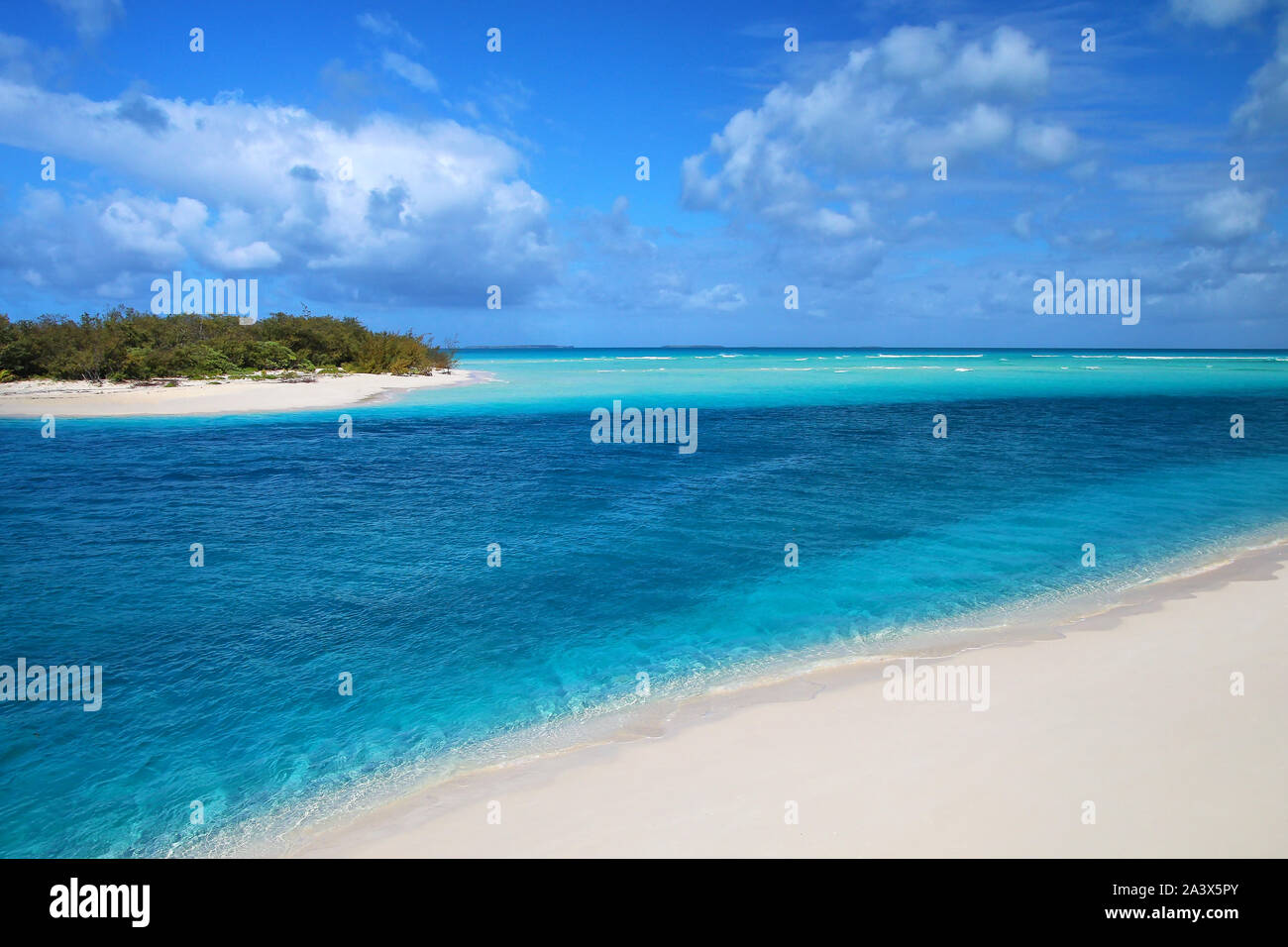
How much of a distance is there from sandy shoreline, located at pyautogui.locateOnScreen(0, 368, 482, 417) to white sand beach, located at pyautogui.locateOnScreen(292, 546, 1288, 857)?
33.7 metres

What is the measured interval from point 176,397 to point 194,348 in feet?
34.4

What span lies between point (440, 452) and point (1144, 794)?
21.8m

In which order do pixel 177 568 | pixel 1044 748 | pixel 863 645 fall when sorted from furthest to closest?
1. pixel 177 568
2. pixel 863 645
3. pixel 1044 748

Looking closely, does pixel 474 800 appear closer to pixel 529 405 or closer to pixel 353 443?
pixel 353 443

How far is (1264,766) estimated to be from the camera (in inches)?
226

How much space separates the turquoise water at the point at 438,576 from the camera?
6441 millimetres

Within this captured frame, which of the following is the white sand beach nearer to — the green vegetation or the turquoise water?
the turquoise water

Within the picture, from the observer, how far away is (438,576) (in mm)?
11414

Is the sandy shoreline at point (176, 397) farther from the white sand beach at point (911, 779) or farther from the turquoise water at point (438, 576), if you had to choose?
the white sand beach at point (911, 779)

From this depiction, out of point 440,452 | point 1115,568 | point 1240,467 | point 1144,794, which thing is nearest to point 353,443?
point 440,452

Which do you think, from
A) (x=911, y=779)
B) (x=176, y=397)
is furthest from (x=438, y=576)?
(x=176, y=397)

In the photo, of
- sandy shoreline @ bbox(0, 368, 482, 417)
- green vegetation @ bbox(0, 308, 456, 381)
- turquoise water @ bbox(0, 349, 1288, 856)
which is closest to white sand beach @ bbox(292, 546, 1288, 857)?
turquoise water @ bbox(0, 349, 1288, 856)

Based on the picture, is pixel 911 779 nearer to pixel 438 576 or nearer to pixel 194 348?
pixel 438 576
